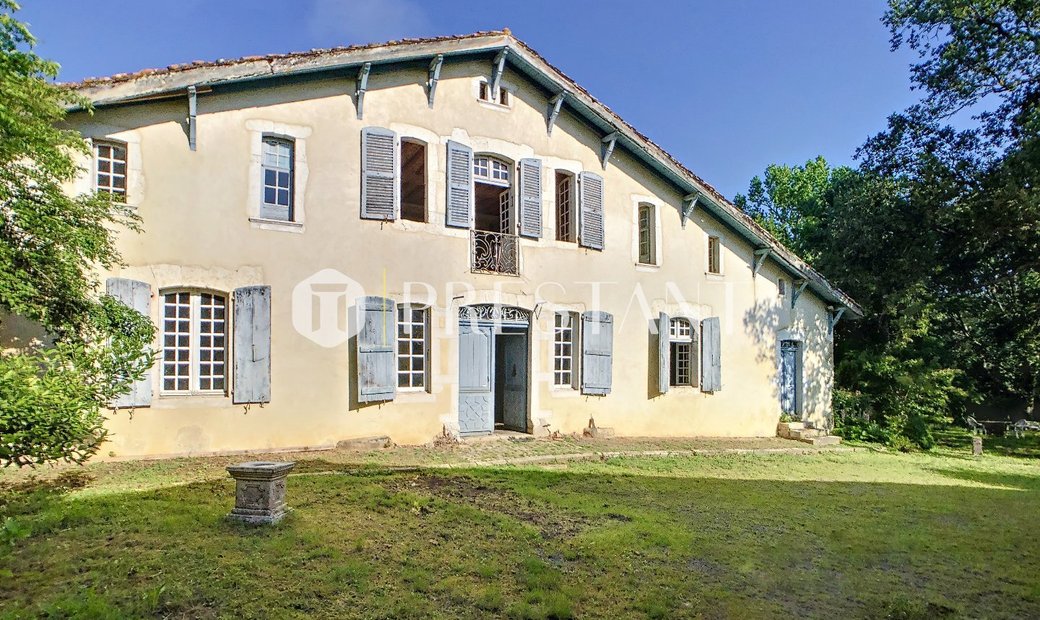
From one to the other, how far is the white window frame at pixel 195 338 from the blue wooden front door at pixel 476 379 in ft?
12.1

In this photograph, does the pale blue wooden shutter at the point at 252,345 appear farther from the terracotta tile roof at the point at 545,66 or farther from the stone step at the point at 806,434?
the stone step at the point at 806,434

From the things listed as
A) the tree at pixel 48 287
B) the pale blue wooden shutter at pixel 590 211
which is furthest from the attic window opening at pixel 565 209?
the tree at pixel 48 287

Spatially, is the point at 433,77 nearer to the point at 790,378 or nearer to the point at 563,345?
the point at 563,345

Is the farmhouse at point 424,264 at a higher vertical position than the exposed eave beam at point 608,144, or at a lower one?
lower

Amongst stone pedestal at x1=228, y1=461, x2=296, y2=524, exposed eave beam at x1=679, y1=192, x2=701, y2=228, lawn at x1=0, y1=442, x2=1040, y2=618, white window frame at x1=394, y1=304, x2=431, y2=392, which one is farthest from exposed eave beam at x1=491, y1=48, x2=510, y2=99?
stone pedestal at x1=228, y1=461, x2=296, y2=524

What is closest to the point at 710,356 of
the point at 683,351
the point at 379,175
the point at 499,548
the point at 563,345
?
the point at 683,351

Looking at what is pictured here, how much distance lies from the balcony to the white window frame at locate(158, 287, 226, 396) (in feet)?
13.8

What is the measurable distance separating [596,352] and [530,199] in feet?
10.5

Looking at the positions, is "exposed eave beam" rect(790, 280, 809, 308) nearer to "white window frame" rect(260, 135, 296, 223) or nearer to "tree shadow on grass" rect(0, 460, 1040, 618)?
"tree shadow on grass" rect(0, 460, 1040, 618)

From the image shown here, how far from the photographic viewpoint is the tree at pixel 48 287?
521 centimetres

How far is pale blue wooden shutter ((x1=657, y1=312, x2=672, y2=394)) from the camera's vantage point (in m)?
12.2

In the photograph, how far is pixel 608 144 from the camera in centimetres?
1218

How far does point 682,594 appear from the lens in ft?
14.1

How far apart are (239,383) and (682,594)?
22.5ft
